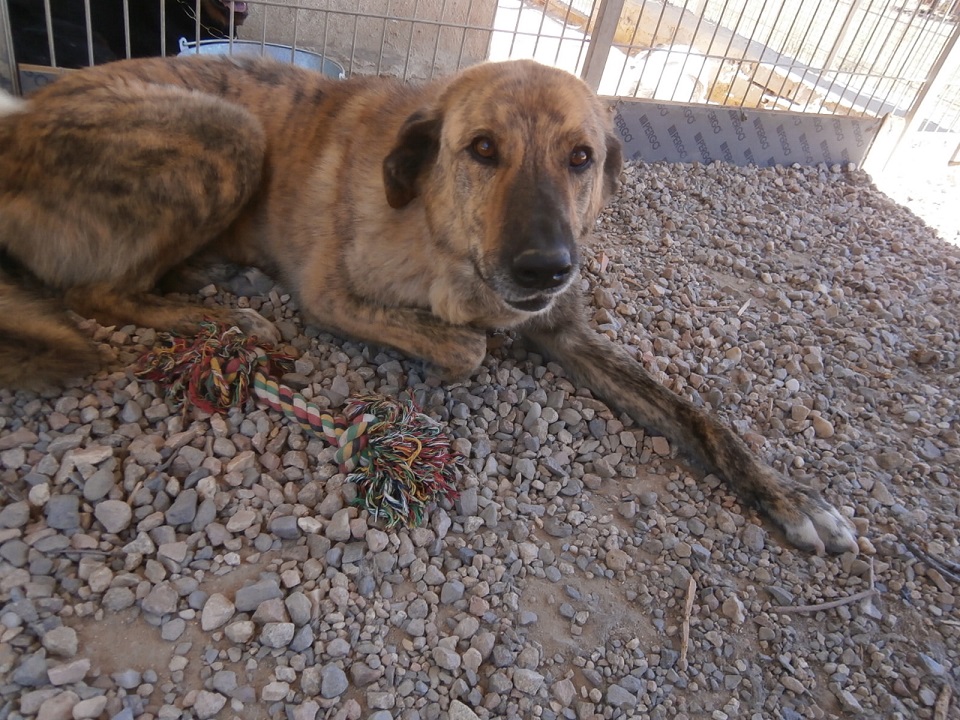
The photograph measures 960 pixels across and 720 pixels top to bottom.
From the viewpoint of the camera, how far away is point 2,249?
7.11 feet

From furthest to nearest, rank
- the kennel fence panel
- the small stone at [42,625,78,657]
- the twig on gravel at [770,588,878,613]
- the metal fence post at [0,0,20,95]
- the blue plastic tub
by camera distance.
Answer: the kennel fence panel → the blue plastic tub → the metal fence post at [0,0,20,95] → the twig on gravel at [770,588,878,613] → the small stone at [42,625,78,657]

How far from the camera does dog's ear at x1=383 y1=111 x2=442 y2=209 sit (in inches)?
83.6

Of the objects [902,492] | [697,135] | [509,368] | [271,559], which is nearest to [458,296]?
[509,368]

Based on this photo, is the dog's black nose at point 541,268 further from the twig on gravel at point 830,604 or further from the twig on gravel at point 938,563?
the twig on gravel at point 938,563

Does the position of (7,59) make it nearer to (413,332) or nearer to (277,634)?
(413,332)

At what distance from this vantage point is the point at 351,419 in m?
1.99

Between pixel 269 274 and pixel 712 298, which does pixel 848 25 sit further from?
pixel 269 274

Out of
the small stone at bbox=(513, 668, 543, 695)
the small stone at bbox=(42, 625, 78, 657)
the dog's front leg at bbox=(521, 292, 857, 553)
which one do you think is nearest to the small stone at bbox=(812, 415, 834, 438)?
the dog's front leg at bbox=(521, 292, 857, 553)

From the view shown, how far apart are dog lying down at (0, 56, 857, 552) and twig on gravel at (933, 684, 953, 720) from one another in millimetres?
444

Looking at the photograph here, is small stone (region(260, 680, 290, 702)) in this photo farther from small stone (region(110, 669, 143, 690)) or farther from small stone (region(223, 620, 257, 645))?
small stone (region(110, 669, 143, 690))

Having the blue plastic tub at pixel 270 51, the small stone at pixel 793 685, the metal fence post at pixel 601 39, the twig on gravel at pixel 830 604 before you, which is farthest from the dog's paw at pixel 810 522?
the blue plastic tub at pixel 270 51

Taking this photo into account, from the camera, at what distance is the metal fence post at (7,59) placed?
2990mm

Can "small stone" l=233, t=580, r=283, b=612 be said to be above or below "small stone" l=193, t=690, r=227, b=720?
above

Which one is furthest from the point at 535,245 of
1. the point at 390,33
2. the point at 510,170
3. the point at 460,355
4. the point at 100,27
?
the point at 390,33
